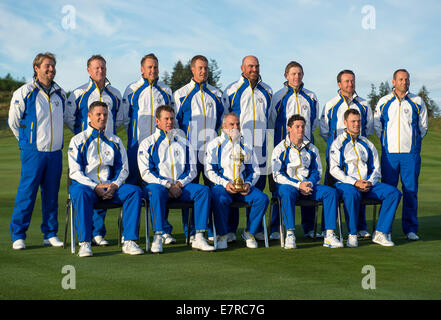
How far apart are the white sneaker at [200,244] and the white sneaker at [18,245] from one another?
A: 1.86 metres

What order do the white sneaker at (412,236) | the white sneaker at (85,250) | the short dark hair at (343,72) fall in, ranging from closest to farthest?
the white sneaker at (85,250), the white sneaker at (412,236), the short dark hair at (343,72)

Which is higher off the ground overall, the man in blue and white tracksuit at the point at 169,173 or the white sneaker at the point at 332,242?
the man in blue and white tracksuit at the point at 169,173

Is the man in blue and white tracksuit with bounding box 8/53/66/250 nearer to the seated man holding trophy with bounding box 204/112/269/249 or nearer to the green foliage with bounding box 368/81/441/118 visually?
the seated man holding trophy with bounding box 204/112/269/249

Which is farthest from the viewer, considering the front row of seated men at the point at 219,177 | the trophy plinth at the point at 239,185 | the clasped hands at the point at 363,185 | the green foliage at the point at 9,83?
the green foliage at the point at 9,83

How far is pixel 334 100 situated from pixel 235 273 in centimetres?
335

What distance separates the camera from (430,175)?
18484 millimetres

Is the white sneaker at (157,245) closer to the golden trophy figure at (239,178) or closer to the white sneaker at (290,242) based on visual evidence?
the golden trophy figure at (239,178)

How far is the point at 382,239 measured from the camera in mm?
6422

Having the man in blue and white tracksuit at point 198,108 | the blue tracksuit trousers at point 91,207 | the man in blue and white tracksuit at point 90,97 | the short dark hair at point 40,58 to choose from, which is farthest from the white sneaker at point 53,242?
the short dark hair at point 40,58

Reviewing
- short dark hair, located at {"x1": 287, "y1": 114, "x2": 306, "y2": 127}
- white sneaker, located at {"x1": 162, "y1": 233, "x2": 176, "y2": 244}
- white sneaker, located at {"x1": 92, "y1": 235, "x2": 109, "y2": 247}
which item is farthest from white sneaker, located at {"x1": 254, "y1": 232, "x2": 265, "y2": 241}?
white sneaker, located at {"x1": 92, "y1": 235, "x2": 109, "y2": 247}

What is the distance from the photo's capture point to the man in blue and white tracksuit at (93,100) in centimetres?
659

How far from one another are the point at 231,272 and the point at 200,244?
1225 millimetres

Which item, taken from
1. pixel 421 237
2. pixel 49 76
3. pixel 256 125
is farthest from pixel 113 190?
pixel 421 237
